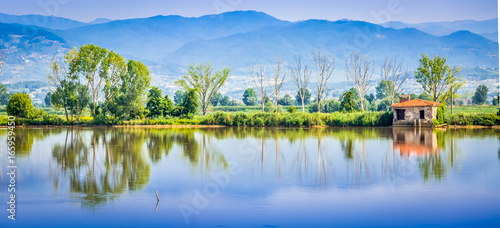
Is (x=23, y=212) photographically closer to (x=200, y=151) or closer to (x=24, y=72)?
(x=200, y=151)

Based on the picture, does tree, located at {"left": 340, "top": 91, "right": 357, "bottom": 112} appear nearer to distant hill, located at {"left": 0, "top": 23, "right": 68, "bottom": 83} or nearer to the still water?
the still water

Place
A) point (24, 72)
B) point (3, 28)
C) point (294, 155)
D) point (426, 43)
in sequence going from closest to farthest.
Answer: point (294, 155)
point (3, 28)
point (24, 72)
point (426, 43)

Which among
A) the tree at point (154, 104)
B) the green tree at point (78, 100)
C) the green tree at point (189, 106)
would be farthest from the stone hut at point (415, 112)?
the green tree at point (78, 100)

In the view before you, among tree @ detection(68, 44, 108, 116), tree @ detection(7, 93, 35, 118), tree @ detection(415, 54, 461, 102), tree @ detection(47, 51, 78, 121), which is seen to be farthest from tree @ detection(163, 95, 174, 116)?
tree @ detection(415, 54, 461, 102)

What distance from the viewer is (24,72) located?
16725 cm

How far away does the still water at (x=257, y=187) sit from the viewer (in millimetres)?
8000

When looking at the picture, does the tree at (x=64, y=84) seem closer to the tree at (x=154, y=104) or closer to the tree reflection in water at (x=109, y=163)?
the tree at (x=154, y=104)

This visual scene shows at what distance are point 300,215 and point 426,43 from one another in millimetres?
183430

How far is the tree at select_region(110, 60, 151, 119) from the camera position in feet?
118

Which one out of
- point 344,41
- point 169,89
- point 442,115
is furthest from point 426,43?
point 442,115

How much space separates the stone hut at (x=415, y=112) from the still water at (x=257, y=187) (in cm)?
1335

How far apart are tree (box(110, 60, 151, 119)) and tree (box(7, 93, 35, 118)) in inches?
213

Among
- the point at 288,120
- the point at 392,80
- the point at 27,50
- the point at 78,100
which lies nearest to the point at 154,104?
the point at 78,100

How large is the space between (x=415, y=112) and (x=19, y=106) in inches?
993
